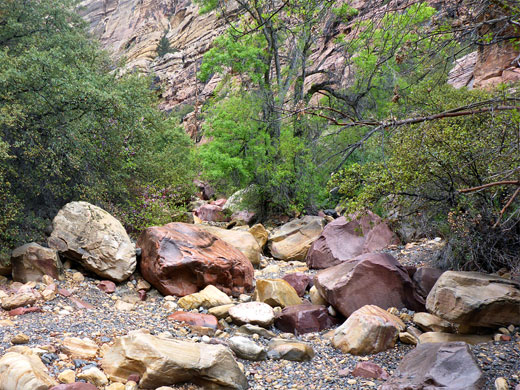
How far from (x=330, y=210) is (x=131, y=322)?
1024 cm

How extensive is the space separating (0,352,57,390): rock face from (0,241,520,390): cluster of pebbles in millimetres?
234

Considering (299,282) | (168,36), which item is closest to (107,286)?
(299,282)

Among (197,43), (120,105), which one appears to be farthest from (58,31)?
(197,43)

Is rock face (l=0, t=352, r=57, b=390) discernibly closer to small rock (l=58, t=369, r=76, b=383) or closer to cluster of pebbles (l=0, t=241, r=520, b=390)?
small rock (l=58, t=369, r=76, b=383)

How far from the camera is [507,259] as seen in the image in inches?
210

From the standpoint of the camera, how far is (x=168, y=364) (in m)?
Result: 3.60

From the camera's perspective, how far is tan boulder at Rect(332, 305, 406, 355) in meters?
4.72

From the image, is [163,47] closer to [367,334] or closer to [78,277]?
[78,277]

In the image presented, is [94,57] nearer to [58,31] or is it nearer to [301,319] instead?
[58,31]

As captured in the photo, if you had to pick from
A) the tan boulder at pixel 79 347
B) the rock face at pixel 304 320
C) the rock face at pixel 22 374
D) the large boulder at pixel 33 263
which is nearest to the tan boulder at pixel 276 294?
the rock face at pixel 304 320

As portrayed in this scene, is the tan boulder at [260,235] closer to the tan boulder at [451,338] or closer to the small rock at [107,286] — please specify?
the small rock at [107,286]

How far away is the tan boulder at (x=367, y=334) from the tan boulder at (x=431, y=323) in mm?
316

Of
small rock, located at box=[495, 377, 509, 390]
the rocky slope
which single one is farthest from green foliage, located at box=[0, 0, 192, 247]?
the rocky slope

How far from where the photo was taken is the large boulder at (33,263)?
5.94m
